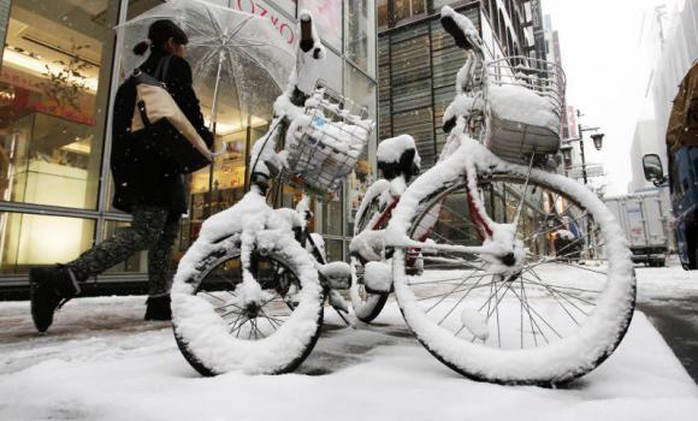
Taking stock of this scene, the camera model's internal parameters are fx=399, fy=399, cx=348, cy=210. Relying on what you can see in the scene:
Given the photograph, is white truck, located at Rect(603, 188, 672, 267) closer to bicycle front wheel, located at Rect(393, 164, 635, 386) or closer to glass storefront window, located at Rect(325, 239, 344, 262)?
glass storefront window, located at Rect(325, 239, 344, 262)

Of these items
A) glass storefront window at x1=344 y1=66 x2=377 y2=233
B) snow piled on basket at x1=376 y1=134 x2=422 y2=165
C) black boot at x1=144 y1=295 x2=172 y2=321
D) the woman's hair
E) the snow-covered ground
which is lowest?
the snow-covered ground

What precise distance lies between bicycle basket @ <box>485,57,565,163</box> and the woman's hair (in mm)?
2213

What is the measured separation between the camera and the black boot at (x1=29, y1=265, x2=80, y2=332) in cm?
236

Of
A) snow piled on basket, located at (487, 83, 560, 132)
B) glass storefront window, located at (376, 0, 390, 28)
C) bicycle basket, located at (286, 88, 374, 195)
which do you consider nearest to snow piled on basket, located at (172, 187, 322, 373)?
bicycle basket, located at (286, 88, 374, 195)

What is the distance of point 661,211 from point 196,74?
62.2ft

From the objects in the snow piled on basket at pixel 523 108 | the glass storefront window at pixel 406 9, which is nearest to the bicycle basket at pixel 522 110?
the snow piled on basket at pixel 523 108

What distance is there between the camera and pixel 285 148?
1994 millimetres

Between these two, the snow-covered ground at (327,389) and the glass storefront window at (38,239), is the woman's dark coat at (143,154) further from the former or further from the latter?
the glass storefront window at (38,239)

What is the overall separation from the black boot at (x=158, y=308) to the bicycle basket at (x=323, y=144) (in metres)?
1.73

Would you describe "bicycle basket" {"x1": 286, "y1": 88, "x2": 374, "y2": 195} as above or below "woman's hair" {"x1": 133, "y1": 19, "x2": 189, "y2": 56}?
below

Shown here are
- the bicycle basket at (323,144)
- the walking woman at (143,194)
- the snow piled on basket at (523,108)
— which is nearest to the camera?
the snow piled on basket at (523,108)

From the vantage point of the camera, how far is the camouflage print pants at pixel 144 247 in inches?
96.7

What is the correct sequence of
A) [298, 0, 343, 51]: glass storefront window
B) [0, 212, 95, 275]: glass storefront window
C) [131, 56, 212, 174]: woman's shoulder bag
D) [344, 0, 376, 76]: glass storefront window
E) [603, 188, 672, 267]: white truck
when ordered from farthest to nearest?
[603, 188, 672, 267]: white truck < [344, 0, 376, 76]: glass storefront window < [298, 0, 343, 51]: glass storefront window < [0, 212, 95, 275]: glass storefront window < [131, 56, 212, 174]: woman's shoulder bag

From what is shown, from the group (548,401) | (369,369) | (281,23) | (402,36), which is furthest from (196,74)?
(402,36)
